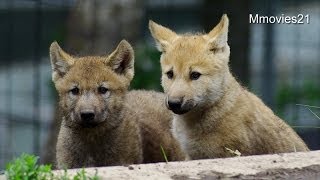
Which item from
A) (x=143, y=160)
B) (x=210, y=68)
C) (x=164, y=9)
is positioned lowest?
(x=143, y=160)

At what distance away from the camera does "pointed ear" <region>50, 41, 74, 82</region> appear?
918 centimetres

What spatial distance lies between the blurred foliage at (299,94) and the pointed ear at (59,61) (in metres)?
5.64

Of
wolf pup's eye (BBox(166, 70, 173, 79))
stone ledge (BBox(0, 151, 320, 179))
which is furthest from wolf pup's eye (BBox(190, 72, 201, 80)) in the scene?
stone ledge (BBox(0, 151, 320, 179))

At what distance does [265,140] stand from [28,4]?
6.50 meters

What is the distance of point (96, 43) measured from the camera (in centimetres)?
1291

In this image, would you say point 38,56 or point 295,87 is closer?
point 38,56

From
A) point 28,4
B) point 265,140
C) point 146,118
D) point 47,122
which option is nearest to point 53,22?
point 28,4

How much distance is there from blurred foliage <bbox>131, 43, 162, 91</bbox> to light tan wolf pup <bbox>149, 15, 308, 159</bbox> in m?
4.17

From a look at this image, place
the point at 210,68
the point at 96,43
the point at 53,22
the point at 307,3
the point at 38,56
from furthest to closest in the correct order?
1. the point at 307,3
2. the point at 53,22
3. the point at 38,56
4. the point at 96,43
5. the point at 210,68

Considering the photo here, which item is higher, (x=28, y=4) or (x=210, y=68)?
(x=28, y=4)

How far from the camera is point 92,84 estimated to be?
29.2 ft

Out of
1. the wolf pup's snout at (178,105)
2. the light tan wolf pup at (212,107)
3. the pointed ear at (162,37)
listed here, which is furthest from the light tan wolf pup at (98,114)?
the wolf pup's snout at (178,105)

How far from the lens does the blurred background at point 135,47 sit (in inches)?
509

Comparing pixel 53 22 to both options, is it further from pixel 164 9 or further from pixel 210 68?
pixel 210 68
